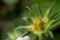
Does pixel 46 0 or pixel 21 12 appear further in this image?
pixel 21 12

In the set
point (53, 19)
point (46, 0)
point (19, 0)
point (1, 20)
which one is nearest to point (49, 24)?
point (53, 19)

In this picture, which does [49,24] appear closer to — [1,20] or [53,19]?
[53,19]

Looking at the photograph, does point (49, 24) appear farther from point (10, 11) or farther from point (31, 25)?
point (10, 11)

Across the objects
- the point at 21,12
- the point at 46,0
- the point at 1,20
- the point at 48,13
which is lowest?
the point at 48,13

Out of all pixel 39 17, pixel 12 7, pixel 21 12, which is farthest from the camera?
pixel 12 7

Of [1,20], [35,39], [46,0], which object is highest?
[1,20]

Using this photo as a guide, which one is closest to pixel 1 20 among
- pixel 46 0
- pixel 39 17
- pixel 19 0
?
pixel 19 0

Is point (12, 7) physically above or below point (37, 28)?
above

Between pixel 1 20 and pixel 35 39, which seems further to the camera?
pixel 1 20

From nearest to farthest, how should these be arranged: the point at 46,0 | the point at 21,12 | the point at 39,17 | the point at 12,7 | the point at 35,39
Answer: the point at 35,39
the point at 39,17
the point at 46,0
the point at 21,12
the point at 12,7
